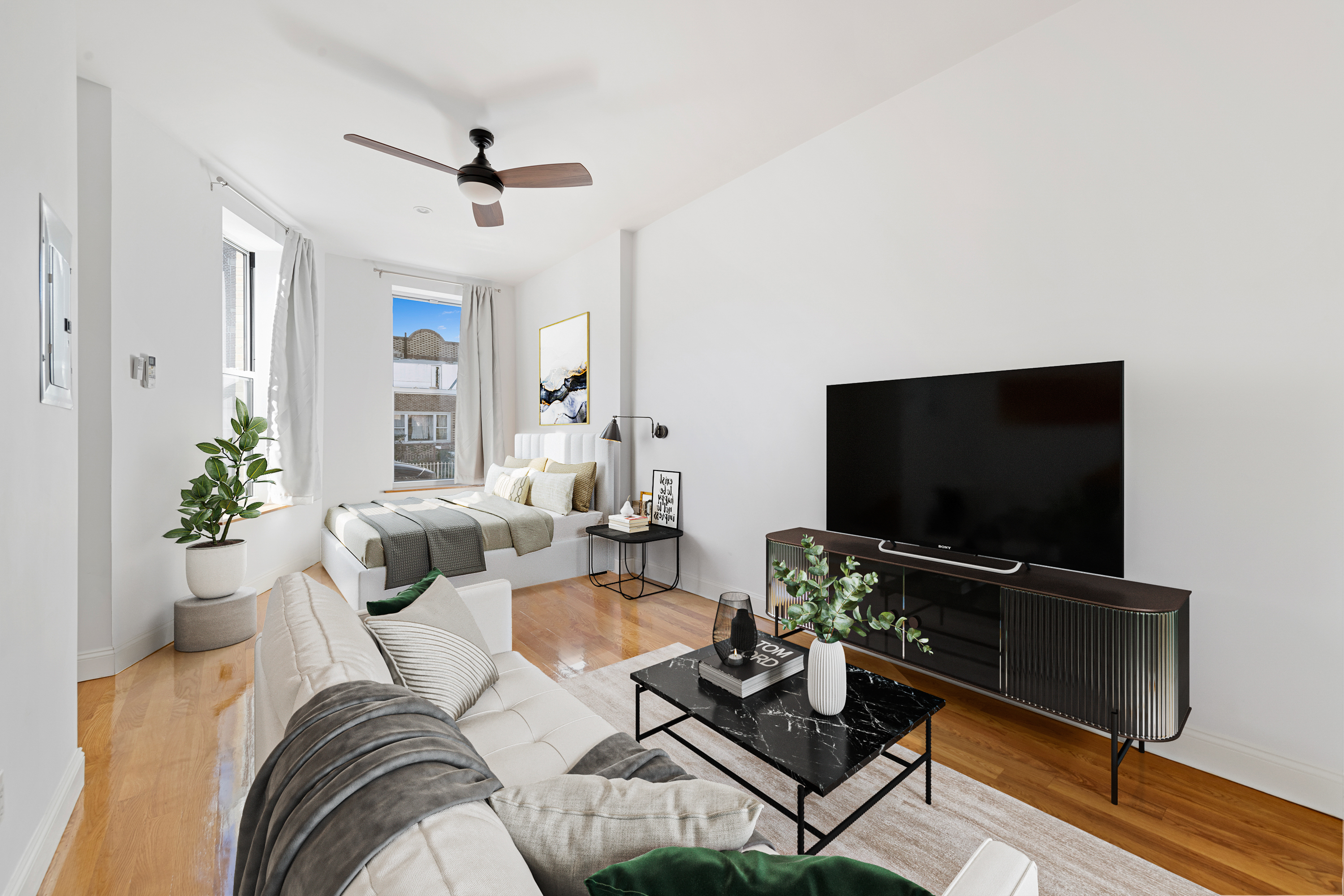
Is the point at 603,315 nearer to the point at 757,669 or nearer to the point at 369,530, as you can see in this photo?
the point at 369,530

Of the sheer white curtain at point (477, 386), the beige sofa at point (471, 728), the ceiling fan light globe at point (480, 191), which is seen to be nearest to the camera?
the beige sofa at point (471, 728)

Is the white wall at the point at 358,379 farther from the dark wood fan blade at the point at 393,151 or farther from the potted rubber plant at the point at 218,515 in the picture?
the dark wood fan blade at the point at 393,151

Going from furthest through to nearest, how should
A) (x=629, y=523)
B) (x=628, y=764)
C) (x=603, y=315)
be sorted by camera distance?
(x=603, y=315) < (x=629, y=523) < (x=628, y=764)

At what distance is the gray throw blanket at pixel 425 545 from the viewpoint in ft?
11.7

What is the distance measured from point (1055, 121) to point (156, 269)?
4532mm

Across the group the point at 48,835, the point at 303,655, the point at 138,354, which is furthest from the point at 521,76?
the point at 48,835

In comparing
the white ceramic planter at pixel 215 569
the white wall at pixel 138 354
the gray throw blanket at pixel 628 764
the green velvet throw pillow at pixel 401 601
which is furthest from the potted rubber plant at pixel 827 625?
the white wall at pixel 138 354

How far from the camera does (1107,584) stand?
6.82ft

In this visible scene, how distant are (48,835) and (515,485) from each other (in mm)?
3418

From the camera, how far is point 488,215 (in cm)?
336

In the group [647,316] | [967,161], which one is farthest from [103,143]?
[967,161]

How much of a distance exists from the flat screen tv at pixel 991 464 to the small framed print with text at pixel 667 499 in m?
1.46

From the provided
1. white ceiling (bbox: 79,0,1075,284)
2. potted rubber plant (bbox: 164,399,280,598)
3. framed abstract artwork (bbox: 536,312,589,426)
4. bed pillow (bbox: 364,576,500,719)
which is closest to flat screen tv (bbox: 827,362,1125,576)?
white ceiling (bbox: 79,0,1075,284)

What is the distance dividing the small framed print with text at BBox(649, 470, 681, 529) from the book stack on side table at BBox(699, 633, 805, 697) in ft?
7.18
